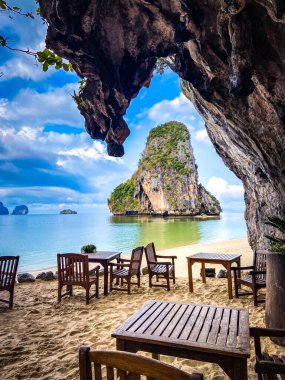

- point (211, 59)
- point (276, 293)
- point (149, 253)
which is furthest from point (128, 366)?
point (211, 59)

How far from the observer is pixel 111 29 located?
8102mm

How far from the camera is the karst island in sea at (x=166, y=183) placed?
6612 centimetres

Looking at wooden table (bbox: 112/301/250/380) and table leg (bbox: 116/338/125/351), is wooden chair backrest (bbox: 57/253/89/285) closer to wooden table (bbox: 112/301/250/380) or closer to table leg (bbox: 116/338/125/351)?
wooden table (bbox: 112/301/250/380)

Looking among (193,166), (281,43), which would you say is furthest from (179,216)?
(281,43)

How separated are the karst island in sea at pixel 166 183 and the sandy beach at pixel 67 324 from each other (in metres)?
59.0

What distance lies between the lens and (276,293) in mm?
3408

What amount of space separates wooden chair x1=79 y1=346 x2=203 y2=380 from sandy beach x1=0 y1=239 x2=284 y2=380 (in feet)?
6.41

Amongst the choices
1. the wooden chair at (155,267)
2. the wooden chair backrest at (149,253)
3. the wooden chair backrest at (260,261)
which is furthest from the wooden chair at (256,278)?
the wooden chair backrest at (149,253)

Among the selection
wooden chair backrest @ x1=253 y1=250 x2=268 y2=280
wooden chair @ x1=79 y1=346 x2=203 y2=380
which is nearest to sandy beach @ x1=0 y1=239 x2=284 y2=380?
wooden chair backrest @ x1=253 y1=250 x2=268 y2=280

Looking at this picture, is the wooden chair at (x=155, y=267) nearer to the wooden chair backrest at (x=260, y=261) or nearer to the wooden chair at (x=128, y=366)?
the wooden chair backrest at (x=260, y=261)

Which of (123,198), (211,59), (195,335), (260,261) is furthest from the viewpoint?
(123,198)

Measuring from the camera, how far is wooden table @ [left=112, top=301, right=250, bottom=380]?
1.90 metres

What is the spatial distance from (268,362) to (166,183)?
65.5m

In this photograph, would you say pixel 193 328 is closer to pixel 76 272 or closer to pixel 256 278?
pixel 256 278
